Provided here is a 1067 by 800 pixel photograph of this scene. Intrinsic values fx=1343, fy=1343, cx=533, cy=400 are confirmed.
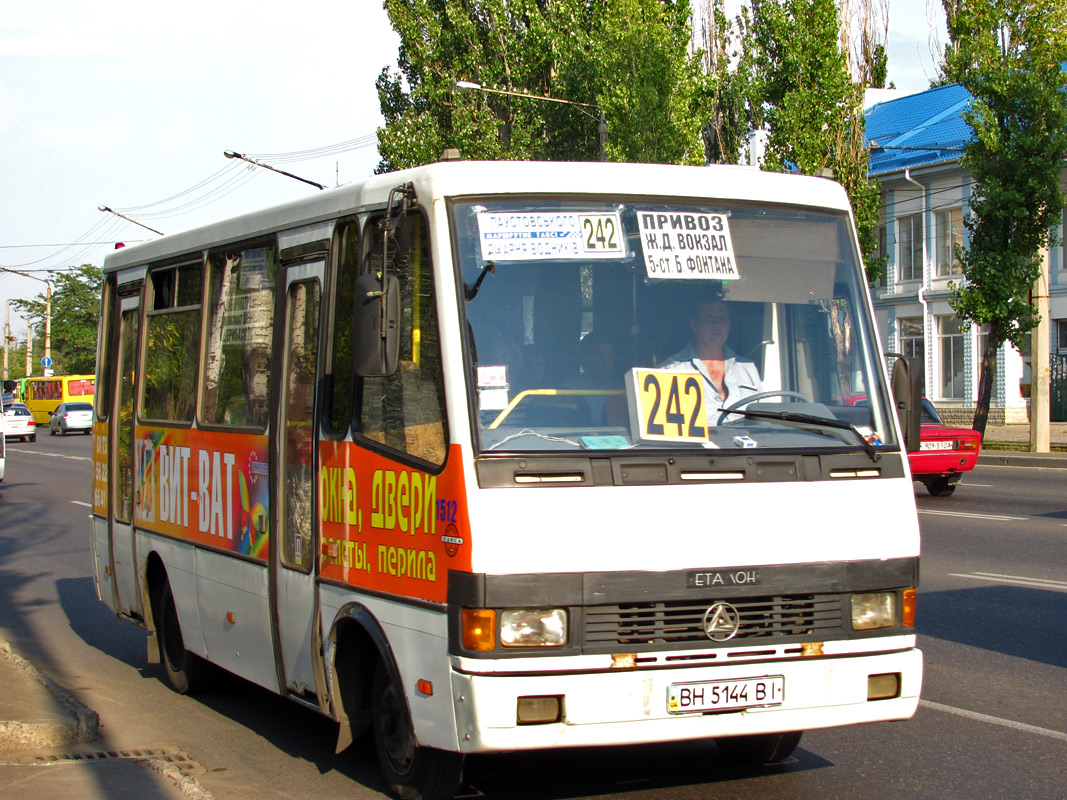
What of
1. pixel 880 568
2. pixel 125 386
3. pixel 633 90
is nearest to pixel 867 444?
pixel 880 568

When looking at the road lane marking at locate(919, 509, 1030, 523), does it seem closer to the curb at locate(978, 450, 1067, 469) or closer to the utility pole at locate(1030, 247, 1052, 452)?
the curb at locate(978, 450, 1067, 469)

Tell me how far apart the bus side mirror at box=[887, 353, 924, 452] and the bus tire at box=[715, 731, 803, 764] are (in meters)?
1.35

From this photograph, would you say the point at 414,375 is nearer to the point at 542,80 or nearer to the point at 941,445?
the point at 941,445

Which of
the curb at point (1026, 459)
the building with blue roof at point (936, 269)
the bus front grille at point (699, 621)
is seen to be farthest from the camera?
the building with blue roof at point (936, 269)

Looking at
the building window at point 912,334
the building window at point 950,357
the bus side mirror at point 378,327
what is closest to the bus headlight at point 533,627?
the bus side mirror at point 378,327

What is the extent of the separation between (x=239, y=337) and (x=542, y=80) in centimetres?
3458

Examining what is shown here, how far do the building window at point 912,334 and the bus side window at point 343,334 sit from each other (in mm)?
38703

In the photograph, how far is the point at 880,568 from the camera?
16.7ft

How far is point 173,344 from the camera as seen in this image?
7.93 metres

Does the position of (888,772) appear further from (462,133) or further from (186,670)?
(462,133)

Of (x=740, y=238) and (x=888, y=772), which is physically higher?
(x=740, y=238)

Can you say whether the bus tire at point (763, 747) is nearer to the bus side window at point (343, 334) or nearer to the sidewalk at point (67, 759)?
the bus side window at point (343, 334)

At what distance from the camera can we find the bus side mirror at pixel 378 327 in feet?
15.9

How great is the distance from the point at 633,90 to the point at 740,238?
2791 centimetres
